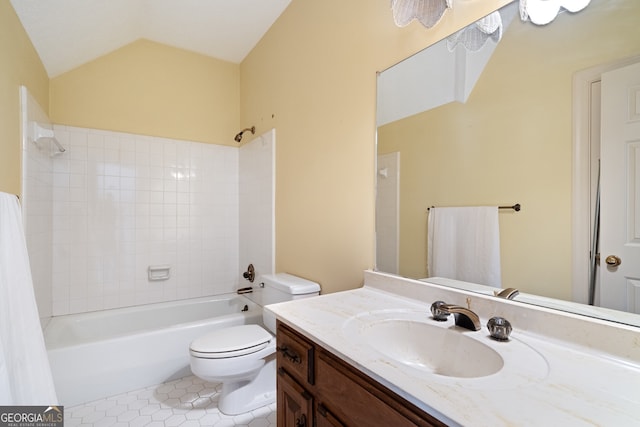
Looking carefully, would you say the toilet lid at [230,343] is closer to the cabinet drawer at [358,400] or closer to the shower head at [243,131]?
the cabinet drawer at [358,400]

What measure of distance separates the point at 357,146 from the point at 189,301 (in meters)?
2.10

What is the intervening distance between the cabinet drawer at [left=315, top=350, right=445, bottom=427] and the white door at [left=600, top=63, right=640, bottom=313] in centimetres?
63

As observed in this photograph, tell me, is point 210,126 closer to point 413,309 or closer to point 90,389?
point 90,389

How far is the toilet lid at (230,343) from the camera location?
157 centimetres

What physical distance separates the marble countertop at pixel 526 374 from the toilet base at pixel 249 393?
40.0 inches

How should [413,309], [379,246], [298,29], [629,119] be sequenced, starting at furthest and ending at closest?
1. [298,29]
2. [379,246]
3. [413,309]
4. [629,119]

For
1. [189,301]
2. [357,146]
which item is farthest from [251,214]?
[357,146]

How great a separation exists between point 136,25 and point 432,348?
296 cm

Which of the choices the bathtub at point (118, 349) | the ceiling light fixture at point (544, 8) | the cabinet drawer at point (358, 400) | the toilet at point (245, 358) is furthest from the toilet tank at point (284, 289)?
the ceiling light fixture at point (544, 8)

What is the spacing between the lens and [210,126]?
2.89m

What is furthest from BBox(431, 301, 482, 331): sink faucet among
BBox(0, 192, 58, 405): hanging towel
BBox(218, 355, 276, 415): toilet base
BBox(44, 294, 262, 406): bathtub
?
BBox(44, 294, 262, 406): bathtub

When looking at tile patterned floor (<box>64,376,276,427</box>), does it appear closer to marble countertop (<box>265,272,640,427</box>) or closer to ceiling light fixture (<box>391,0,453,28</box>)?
marble countertop (<box>265,272,640,427</box>)

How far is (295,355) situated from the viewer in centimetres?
97

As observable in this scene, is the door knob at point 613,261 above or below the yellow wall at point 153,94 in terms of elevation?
below
